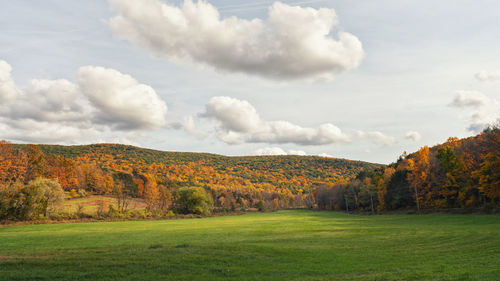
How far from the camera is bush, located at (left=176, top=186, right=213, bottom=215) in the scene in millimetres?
94938

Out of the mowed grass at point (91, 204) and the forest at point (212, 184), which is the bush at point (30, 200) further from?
the mowed grass at point (91, 204)

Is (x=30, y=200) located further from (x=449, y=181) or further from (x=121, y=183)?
(x=449, y=181)

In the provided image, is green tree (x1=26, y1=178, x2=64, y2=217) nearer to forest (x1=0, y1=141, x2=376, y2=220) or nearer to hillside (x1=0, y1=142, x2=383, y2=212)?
forest (x1=0, y1=141, x2=376, y2=220)

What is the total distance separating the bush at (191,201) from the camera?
3738 inches

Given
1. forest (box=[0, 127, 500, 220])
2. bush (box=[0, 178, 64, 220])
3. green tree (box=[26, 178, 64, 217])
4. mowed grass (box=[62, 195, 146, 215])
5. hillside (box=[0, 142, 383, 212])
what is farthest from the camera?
hillside (box=[0, 142, 383, 212])

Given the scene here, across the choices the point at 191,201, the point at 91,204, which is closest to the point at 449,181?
the point at 191,201

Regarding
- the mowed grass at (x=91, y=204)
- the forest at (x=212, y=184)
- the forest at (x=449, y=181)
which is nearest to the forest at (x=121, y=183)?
the forest at (x=212, y=184)

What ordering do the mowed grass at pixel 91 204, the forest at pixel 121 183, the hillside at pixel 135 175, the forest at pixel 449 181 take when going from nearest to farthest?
the forest at pixel 449 181 → the forest at pixel 121 183 → the mowed grass at pixel 91 204 → the hillside at pixel 135 175

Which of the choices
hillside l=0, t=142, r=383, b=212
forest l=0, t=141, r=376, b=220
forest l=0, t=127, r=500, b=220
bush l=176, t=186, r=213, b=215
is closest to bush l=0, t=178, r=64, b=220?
forest l=0, t=141, r=376, b=220

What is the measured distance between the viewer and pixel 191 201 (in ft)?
313

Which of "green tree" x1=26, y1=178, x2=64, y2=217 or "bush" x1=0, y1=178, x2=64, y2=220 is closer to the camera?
"bush" x1=0, y1=178, x2=64, y2=220

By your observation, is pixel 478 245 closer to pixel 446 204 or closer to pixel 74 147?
pixel 446 204

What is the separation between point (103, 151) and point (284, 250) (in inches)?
6843

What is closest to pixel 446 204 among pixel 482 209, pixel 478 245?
pixel 482 209
